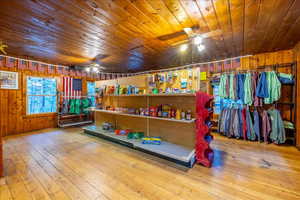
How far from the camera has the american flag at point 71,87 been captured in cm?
573

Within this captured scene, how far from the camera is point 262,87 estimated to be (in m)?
3.68

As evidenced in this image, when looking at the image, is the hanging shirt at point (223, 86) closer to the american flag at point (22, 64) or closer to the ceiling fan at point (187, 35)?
the ceiling fan at point (187, 35)

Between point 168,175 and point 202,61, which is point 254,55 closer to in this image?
point 202,61

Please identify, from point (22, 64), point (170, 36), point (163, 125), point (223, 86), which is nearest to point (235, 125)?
point (223, 86)

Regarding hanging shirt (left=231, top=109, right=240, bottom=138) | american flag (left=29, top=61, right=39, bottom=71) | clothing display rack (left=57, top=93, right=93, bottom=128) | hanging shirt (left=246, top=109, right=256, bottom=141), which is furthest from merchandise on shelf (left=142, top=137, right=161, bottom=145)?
american flag (left=29, top=61, right=39, bottom=71)

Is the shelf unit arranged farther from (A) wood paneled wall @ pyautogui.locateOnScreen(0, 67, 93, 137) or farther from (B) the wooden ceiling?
(A) wood paneled wall @ pyautogui.locateOnScreen(0, 67, 93, 137)

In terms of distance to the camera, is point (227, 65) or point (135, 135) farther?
point (227, 65)

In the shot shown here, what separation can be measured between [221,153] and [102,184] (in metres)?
2.63

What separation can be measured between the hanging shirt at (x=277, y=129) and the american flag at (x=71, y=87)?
23.8 ft

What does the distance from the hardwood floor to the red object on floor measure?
0.61ft

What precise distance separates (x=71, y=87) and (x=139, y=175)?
211 inches

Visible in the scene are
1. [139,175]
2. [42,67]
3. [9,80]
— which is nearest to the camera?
[139,175]

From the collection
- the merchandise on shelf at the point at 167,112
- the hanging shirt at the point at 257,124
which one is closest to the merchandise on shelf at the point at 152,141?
the merchandise on shelf at the point at 167,112

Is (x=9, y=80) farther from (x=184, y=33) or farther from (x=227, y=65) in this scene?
(x=227, y=65)
